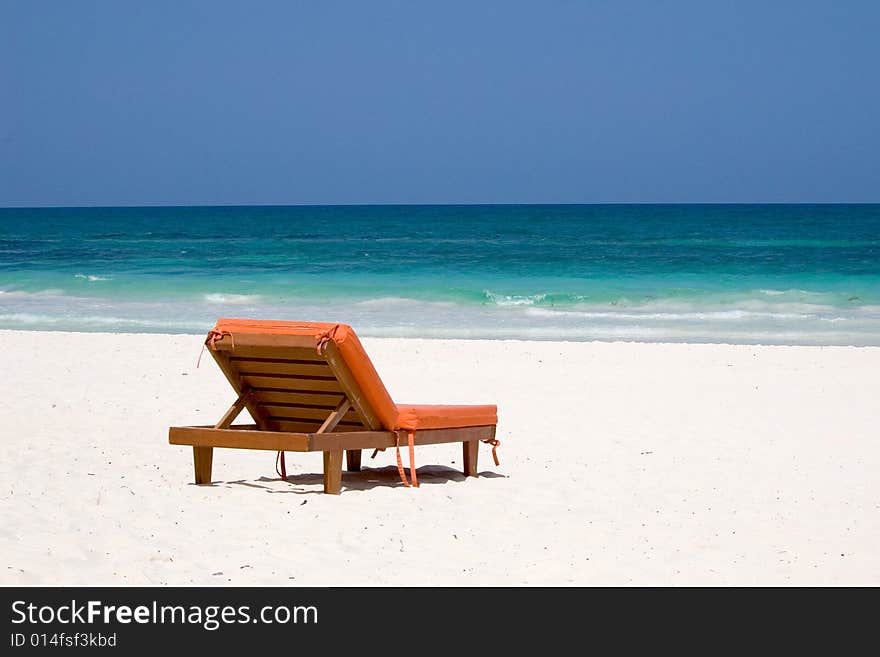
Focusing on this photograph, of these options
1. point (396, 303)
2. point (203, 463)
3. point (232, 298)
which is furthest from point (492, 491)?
point (232, 298)

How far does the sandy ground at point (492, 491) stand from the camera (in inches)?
184

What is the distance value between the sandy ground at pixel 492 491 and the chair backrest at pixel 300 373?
37 cm

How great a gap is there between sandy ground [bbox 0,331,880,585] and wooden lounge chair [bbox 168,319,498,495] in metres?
0.25

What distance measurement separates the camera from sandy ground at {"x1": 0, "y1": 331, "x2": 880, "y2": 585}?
4664 millimetres

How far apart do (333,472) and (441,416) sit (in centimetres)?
72

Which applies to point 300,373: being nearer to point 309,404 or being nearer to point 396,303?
point 309,404

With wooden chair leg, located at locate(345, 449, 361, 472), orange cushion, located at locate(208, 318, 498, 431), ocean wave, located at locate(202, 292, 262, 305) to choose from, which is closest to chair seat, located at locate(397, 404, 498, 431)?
orange cushion, located at locate(208, 318, 498, 431)

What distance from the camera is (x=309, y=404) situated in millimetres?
6160

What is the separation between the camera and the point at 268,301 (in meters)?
23.9

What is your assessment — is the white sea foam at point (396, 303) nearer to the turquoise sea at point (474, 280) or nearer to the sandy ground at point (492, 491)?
the turquoise sea at point (474, 280)

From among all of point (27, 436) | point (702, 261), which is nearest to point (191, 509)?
point (27, 436)

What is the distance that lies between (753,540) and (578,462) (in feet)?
6.68
